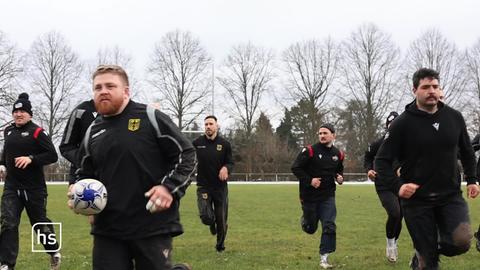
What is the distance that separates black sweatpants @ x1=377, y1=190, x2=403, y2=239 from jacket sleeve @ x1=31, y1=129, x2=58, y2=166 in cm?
531

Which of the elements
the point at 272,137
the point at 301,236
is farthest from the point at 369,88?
the point at 301,236

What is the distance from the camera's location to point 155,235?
4578 mm

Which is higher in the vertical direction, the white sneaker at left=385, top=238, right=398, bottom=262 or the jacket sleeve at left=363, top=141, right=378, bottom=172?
the jacket sleeve at left=363, top=141, right=378, bottom=172

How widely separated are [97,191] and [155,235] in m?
0.59

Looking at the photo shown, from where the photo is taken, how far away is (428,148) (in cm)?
611

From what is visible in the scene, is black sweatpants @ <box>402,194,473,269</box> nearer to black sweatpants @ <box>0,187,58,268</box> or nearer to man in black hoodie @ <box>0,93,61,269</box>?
man in black hoodie @ <box>0,93,61,269</box>

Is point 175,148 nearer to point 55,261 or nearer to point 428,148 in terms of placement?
point 428,148

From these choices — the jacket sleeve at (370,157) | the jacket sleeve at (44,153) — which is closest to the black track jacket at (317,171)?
the jacket sleeve at (370,157)

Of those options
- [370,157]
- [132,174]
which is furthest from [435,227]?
[370,157]

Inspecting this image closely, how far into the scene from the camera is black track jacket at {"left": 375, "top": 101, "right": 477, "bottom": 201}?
6.12 meters

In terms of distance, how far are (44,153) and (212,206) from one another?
3728 mm

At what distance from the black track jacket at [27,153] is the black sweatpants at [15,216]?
12 centimetres

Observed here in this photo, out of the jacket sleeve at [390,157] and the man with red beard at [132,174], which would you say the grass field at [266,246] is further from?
the man with red beard at [132,174]

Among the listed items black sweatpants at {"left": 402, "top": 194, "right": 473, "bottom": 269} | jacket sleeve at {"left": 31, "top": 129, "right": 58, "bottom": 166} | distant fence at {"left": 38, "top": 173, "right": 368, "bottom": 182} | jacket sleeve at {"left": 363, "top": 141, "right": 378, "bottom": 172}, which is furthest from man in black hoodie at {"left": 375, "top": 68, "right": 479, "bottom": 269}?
distant fence at {"left": 38, "top": 173, "right": 368, "bottom": 182}
